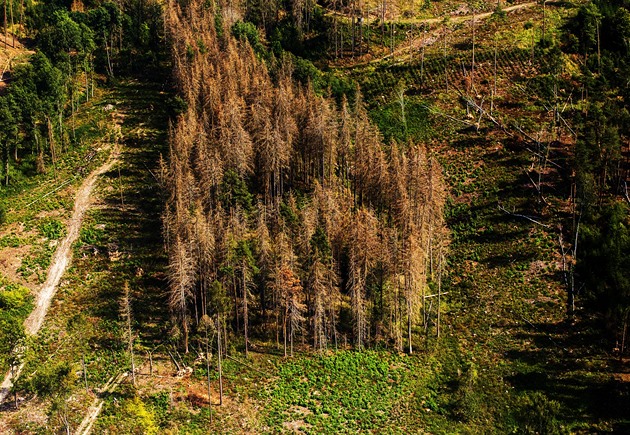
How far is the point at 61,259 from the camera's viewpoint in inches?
3253

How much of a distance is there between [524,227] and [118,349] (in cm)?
5782

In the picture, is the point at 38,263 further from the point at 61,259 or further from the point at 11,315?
the point at 11,315

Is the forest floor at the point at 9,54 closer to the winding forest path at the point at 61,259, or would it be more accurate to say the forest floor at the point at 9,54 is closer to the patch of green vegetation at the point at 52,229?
the winding forest path at the point at 61,259

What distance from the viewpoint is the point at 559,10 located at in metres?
140

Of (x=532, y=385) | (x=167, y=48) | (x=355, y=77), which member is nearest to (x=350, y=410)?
(x=532, y=385)

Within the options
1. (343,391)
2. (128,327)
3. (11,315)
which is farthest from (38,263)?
(343,391)

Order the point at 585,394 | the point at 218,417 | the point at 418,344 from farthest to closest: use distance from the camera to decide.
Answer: the point at 418,344
the point at 585,394
the point at 218,417

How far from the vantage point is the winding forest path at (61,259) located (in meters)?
71.9

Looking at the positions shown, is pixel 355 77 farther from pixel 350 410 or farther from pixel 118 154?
pixel 350 410

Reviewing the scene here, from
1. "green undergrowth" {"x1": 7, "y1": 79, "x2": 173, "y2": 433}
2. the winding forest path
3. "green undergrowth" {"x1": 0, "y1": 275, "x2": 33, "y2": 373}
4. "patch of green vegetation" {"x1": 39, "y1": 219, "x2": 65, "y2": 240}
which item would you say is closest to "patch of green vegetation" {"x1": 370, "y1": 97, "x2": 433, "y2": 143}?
"green undergrowth" {"x1": 7, "y1": 79, "x2": 173, "y2": 433}

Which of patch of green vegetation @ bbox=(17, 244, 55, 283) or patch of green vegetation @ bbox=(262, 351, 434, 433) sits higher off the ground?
patch of green vegetation @ bbox=(17, 244, 55, 283)

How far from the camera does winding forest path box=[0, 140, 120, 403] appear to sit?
236ft

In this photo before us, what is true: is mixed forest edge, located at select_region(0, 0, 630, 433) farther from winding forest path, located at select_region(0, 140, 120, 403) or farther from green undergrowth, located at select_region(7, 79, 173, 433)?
winding forest path, located at select_region(0, 140, 120, 403)

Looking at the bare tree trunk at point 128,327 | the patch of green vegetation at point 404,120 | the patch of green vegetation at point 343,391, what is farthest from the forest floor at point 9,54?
the patch of green vegetation at point 343,391
